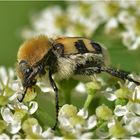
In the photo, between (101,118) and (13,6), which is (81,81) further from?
(13,6)

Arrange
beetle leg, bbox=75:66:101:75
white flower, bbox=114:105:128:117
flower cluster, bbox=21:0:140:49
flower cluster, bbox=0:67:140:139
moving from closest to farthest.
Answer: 1. flower cluster, bbox=0:67:140:139
2. white flower, bbox=114:105:128:117
3. beetle leg, bbox=75:66:101:75
4. flower cluster, bbox=21:0:140:49

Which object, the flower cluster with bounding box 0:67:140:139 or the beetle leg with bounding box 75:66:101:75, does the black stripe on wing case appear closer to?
the beetle leg with bounding box 75:66:101:75

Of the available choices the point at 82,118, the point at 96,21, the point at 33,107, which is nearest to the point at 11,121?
the point at 33,107

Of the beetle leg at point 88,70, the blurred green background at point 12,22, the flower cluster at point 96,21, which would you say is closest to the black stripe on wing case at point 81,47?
the beetle leg at point 88,70

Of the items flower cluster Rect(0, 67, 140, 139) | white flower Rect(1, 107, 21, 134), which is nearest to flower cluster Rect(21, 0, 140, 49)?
flower cluster Rect(0, 67, 140, 139)

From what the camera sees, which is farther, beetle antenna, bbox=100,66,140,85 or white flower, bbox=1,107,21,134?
beetle antenna, bbox=100,66,140,85

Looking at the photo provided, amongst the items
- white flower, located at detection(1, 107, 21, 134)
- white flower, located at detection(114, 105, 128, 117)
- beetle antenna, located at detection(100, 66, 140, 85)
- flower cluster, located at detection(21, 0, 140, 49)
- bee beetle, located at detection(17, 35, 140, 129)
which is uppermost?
flower cluster, located at detection(21, 0, 140, 49)

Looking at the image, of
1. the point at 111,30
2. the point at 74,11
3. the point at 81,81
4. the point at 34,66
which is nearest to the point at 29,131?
the point at 34,66
